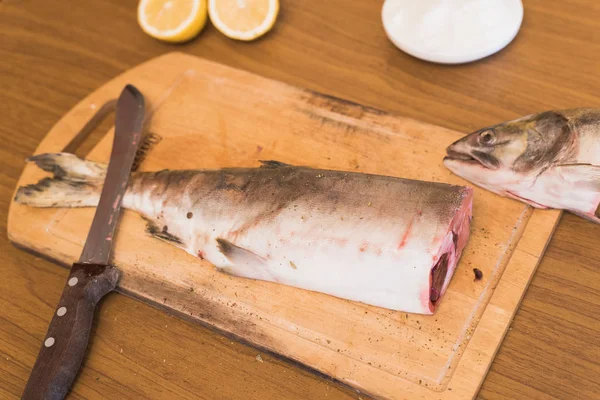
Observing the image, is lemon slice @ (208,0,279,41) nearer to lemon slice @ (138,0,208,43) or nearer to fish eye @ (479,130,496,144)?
lemon slice @ (138,0,208,43)

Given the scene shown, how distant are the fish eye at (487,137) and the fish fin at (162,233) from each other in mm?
1025

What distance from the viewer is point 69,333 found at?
1.78 metres

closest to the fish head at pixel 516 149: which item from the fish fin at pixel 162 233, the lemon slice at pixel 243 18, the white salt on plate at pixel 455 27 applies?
the white salt on plate at pixel 455 27

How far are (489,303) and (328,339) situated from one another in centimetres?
49

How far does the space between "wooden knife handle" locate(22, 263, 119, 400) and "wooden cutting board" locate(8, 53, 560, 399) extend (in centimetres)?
10

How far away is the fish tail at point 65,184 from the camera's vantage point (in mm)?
2064

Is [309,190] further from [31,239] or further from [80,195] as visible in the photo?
[31,239]

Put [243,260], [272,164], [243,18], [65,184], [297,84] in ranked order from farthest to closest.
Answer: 1. [243,18]
2. [297,84]
3. [65,184]
4. [272,164]
5. [243,260]

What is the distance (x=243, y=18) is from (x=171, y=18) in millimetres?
329

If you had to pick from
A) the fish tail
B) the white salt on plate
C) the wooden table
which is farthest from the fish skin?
the fish tail

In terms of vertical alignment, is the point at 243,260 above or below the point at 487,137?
below

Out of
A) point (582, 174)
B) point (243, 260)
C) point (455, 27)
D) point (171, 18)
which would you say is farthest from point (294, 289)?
point (171, 18)

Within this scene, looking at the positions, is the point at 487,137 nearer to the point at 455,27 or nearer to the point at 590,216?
the point at 590,216

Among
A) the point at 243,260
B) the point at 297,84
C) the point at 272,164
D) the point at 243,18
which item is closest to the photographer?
the point at 243,260
